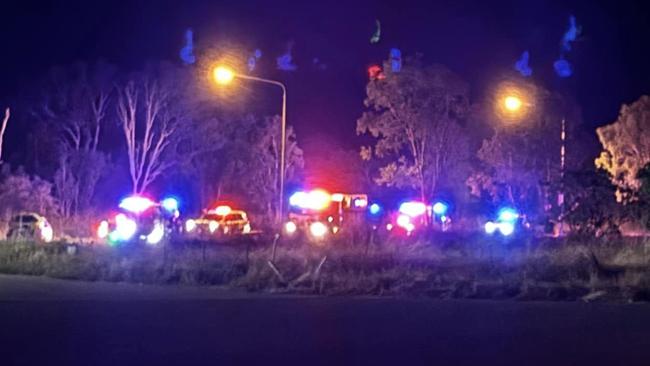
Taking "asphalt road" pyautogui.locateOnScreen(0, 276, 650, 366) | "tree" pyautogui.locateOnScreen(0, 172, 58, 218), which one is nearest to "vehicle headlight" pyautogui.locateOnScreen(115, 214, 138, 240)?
"tree" pyautogui.locateOnScreen(0, 172, 58, 218)

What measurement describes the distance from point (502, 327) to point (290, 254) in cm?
1043

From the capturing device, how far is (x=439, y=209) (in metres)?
50.9

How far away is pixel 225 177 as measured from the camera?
184ft

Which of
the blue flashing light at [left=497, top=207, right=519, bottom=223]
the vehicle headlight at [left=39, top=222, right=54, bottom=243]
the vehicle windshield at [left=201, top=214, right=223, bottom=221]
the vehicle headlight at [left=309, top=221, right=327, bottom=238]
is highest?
the blue flashing light at [left=497, top=207, right=519, bottom=223]

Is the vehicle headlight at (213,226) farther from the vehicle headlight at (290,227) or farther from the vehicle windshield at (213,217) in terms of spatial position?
the vehicle headlight at (290,227)

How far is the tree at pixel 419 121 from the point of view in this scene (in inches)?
1909

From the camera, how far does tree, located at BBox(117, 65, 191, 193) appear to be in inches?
2008

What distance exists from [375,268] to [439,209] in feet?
95.3

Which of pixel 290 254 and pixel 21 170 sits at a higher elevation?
pixel 21 170

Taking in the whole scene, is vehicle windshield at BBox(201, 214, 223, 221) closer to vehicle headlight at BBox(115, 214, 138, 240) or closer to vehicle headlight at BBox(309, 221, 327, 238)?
vehicle headlight at BBox(309, 221, 327, 238)

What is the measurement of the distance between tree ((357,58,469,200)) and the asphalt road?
31.0m

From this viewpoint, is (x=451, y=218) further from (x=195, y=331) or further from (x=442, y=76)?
(x=195, y=331)

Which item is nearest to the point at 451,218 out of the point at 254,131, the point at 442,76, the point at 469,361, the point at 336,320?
the point at 442,76

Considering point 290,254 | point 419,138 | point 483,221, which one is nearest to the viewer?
point 290,254
